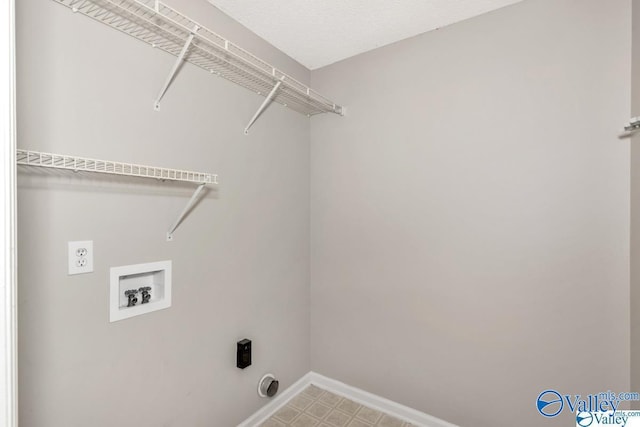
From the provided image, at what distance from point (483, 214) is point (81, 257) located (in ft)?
6.19

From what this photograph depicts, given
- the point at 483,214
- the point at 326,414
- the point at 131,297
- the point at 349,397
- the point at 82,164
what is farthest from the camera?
the point at 349,397

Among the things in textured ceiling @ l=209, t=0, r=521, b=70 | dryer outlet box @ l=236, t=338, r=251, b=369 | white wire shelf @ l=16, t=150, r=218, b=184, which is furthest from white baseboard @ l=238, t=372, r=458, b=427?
textured ceiling @ l=209, t=0, r=521, b=70

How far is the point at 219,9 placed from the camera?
5.21ft

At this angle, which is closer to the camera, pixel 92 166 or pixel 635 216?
pixel 92 166

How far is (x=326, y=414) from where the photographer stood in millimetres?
1911

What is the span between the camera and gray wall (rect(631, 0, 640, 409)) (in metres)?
1.25

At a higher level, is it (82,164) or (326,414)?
(82,164)

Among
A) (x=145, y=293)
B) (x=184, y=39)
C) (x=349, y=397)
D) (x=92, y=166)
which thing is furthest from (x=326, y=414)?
(x=184, y=39)

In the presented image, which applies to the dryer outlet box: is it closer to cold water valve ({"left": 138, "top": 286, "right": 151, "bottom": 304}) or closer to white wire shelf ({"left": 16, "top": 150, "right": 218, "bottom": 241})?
cold water valve ({"left": 138, "top": 286, "right": 151, "bottom": 304})

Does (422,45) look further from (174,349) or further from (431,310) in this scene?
(174,349)

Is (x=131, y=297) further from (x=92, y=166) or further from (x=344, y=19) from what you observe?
(x=344, y=19)

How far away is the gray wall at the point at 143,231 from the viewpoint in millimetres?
1007

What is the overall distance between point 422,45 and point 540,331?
1738 millimetres

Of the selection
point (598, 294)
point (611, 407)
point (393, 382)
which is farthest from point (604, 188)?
point (393, 382)
